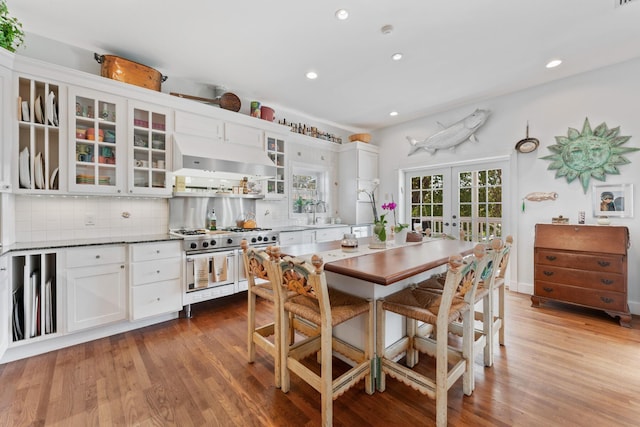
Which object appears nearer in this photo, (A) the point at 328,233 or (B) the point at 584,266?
(B) the point at 584,266

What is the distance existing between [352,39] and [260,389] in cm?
304

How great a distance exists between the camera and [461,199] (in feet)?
14.8

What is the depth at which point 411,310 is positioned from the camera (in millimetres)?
1618

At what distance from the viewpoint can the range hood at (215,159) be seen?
3.04m

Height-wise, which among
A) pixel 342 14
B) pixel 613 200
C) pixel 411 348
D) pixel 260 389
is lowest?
pixel 260 389

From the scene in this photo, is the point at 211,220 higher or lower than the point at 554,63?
lower

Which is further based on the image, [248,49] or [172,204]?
[172,204]

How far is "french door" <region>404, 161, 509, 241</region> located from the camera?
4121 millimetres

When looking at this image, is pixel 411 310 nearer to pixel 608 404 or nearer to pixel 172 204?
pixel 608 404

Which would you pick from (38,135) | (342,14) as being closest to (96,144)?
(38,135)

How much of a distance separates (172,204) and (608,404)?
4163mm

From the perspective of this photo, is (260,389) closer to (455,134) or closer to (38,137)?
(38,137)

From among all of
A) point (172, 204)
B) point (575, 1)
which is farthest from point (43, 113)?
point (575, 1)

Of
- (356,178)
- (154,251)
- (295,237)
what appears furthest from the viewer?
(356,178)
